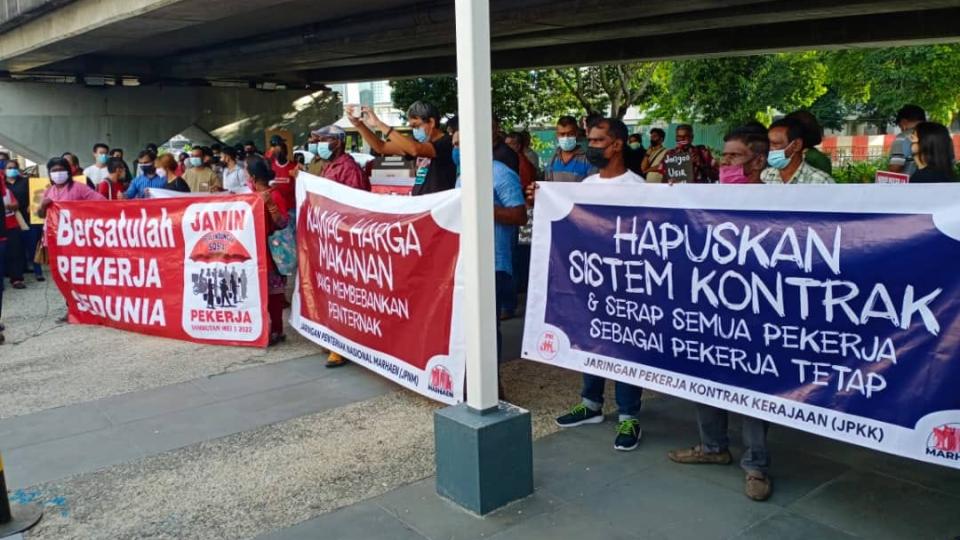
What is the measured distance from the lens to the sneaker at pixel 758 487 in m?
3.84

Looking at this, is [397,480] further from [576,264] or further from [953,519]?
[953,519]

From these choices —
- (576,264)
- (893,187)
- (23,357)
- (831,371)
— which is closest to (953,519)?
(831,371)

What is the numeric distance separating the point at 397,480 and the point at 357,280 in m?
1.95

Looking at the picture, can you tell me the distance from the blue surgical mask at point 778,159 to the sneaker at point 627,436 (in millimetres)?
1644

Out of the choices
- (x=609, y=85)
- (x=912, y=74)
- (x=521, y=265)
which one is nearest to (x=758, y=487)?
(x=521, y=265)

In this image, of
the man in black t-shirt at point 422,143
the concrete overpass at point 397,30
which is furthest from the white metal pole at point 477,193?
the concrete overpass at point 397,30

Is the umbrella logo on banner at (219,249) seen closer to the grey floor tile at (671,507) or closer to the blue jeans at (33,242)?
the grey floor tile at (671,507)

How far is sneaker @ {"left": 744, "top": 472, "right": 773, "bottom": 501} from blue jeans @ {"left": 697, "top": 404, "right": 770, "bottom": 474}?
0.09 feet

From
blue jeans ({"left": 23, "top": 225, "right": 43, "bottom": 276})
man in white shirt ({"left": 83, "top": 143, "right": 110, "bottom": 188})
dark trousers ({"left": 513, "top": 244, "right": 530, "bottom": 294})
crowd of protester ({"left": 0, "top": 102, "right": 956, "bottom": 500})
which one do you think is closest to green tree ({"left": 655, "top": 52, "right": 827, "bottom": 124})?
crowd of protester ({"left": 0, "top": 102, "right": 956, "bottom": 500})

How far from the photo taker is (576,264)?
4.58 metres

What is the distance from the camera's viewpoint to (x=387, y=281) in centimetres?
548

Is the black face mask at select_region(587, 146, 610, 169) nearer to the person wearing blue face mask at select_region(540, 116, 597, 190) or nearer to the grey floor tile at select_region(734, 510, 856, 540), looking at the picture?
the grey floor tile at select_region(734, 510, 856, 540)

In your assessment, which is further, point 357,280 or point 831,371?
point 357,280

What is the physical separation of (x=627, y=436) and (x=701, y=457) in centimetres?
45
